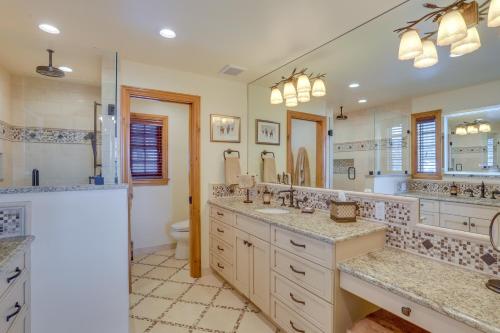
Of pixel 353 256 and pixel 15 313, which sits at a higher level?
pixel 353 256

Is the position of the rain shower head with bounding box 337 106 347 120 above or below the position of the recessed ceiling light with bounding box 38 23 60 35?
below

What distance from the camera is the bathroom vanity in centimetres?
141

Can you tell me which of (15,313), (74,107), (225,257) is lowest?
(225,257)

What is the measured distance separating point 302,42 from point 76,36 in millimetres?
1934

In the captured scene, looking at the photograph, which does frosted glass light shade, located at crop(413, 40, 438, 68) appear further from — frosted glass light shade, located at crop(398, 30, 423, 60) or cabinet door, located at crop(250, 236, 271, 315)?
cabinet door, located at crop(250, 236, 271, 315)

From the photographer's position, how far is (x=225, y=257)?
2.59 meters

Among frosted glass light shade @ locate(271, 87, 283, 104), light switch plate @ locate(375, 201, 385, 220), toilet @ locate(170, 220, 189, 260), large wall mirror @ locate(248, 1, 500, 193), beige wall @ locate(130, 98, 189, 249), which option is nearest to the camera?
large wall mirror @ locate(248, 1, 500, 193)

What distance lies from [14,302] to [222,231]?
1675 mm

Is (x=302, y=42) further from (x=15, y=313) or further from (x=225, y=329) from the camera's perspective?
(x=15, y=313)

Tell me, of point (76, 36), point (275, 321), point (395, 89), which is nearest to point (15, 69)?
point (76, 36)

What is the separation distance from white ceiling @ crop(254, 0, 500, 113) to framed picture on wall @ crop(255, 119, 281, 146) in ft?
2.00

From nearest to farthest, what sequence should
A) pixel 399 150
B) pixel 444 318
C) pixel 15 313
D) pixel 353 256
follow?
pixel 444 318 → pixel 15 313 → pixel 353 256 → pixel 399 150

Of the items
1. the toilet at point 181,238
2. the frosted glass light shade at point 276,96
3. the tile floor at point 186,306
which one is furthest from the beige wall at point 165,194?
the frosted glass light shade at point 276,96

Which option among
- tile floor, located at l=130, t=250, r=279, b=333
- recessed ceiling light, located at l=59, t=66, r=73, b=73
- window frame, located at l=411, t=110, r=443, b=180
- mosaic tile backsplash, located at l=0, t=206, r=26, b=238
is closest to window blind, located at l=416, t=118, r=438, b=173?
window frame, located at l=411, t=110, r=443, b=180
